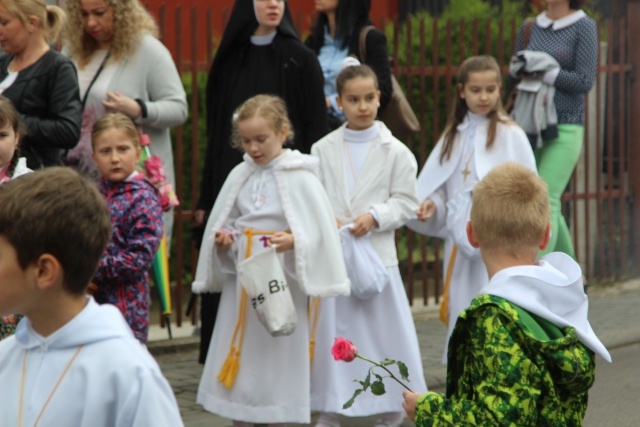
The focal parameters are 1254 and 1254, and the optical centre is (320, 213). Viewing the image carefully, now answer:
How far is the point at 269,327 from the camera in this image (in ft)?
17.8

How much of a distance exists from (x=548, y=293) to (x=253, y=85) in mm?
3515

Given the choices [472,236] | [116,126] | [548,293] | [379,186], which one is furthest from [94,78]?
[548,293]

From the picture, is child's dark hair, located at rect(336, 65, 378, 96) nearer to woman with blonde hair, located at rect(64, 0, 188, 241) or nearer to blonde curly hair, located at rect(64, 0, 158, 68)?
woman with blonde hair, located at rect(64, 0, 188, 241)

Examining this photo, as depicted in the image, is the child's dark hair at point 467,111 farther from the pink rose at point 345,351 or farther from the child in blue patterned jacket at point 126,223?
the pink rose at point 345,351

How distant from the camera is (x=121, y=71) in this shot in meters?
6.58

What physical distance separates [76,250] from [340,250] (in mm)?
3055

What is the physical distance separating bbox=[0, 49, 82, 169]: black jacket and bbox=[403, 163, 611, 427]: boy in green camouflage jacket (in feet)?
9.58

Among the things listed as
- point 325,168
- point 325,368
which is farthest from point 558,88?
point 325,368

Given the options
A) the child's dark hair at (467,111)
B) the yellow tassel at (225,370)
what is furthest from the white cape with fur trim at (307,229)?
the child's dark hair at (467,111)

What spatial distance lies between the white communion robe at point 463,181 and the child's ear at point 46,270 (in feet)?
13.8

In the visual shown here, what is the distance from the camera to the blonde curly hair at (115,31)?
6.46 metres

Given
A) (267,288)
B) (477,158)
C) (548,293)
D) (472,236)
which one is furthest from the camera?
(477,158)

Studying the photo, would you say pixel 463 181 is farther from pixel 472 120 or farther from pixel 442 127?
pixel 442 127

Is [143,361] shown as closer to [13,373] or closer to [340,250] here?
[13,373]
